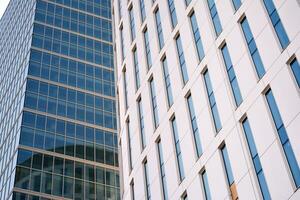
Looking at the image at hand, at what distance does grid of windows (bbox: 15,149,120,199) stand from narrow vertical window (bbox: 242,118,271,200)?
42.0m

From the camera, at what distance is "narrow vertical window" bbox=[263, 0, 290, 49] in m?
30.0

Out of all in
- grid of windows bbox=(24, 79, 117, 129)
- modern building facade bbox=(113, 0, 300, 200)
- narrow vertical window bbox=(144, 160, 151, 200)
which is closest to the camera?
modern building facade bbox=(113, 0, 300, 200)

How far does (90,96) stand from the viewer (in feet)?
280

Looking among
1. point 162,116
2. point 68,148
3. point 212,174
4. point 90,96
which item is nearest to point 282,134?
point 212,174

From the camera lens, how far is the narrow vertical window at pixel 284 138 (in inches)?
1046

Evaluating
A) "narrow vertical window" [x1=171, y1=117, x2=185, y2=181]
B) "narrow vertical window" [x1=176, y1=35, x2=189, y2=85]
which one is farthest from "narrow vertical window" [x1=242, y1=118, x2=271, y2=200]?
"narrow vertical window" [x1=176, y1=35, x2=189, y2=85]

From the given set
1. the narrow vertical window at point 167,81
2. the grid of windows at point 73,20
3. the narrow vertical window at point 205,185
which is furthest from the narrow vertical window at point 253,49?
the grid of windows at point 73,20

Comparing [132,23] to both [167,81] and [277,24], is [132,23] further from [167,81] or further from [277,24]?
[277,24]

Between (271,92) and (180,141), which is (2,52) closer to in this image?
(180,141)

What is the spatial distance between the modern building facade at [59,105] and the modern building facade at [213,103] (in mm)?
23238

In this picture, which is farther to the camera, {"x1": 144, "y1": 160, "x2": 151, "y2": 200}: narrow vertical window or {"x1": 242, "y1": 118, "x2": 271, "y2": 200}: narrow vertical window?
{"x1": 144, "y1": 160, "x2": 151, "y2": 200}: narrow vertical window

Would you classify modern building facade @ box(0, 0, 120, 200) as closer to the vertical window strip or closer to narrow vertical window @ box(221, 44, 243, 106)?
narrow vertical window @ box(221, 44, 243, 106)

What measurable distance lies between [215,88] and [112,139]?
4761 cm

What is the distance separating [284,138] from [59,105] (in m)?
55.6
